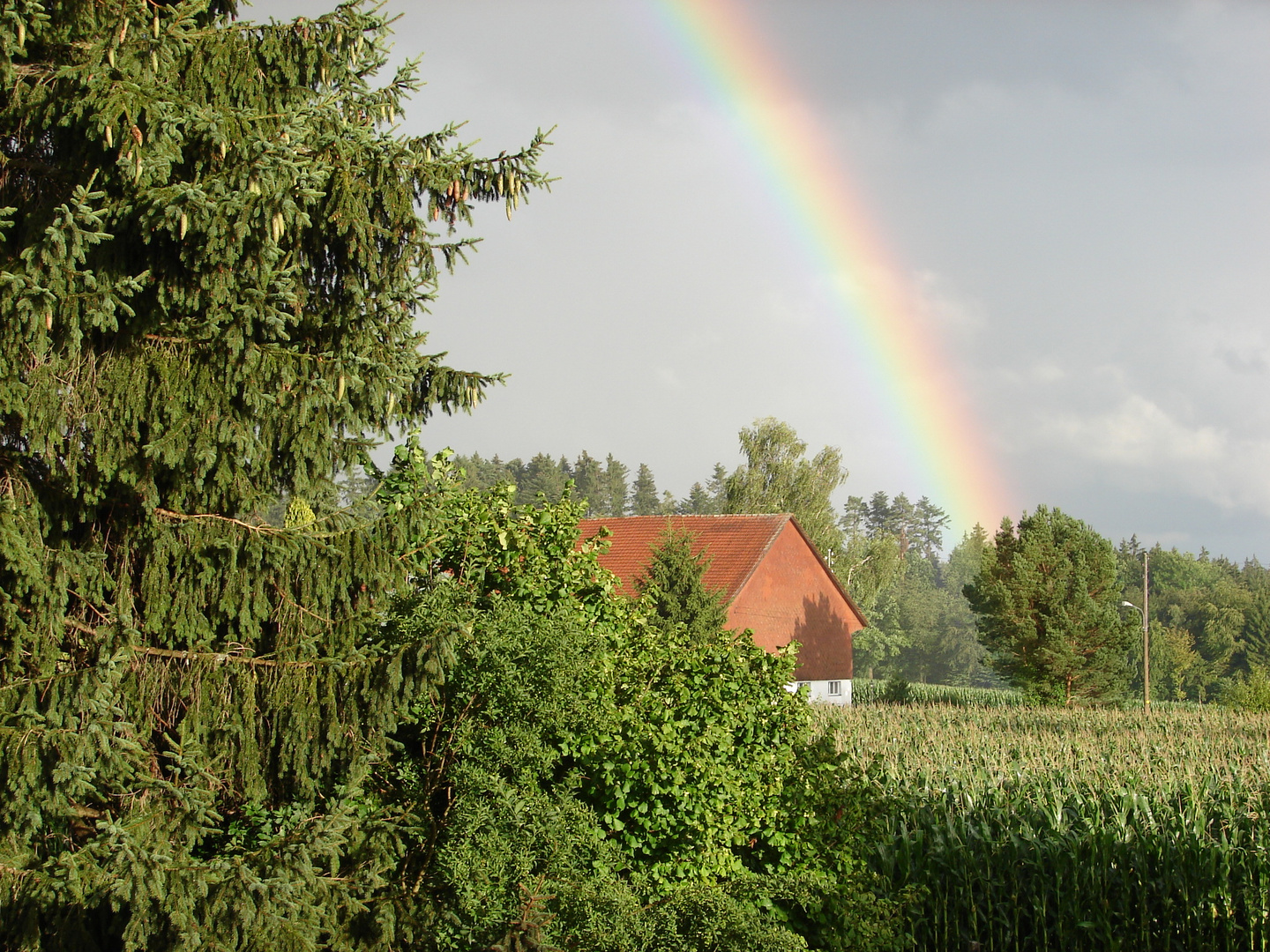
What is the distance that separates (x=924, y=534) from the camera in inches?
6644

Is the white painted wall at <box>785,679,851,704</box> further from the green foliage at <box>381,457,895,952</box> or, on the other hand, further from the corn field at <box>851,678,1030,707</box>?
the green foliage at <box>381,457,895,952</box>

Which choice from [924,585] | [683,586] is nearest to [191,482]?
[683,586]

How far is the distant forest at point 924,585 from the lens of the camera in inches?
2154

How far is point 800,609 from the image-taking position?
3759 cm

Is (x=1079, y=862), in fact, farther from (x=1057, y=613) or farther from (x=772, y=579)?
(x=1057, y=613)

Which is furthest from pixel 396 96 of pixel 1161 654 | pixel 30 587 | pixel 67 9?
pixel 1161 654

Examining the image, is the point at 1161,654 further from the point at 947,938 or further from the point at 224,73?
the point at 224,73

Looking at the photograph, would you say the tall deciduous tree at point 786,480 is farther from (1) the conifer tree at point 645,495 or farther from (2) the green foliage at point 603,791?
(1) the conifer tree at point 645,495

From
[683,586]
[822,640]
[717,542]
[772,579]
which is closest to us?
[683,586]

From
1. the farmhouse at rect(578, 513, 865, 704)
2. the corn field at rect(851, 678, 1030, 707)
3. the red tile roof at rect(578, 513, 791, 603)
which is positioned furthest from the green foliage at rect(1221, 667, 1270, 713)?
the red tile roof at rect(578, 513, 791, 603)

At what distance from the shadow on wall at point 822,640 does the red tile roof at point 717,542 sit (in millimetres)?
3504

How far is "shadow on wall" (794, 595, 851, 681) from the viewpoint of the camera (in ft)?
124

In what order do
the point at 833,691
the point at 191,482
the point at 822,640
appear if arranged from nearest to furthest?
the point at 191,482 → the point at 822,640 → the point at 833,691

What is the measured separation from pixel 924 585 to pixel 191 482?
145197 millimetres
